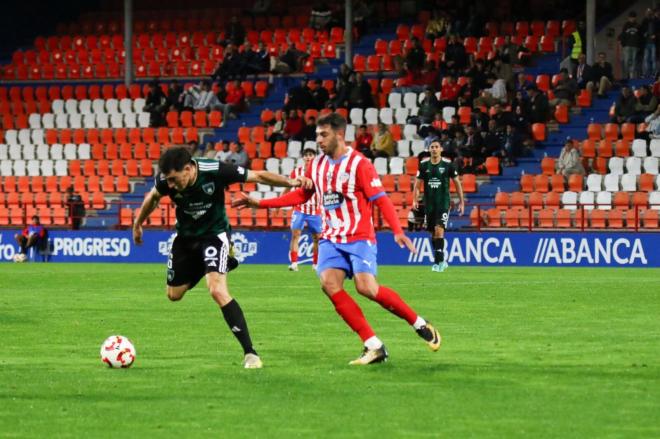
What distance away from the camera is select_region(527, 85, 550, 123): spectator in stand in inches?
1341

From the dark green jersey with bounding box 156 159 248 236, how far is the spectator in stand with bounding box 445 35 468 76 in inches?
1002

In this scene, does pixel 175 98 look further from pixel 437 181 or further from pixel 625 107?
pixel 437 181

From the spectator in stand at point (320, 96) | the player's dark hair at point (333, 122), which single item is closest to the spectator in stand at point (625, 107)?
the spectator in stand at point (320, 96)

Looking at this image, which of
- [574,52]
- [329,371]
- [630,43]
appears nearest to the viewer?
[329,371]

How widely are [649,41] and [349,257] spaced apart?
25.2m

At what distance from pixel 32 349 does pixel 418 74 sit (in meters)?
25.1

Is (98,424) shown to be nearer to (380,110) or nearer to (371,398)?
(371,398)

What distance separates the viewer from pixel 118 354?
11.1 m

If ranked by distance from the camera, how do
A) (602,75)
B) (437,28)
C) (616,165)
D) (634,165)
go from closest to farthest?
(634,165), (616,165), (602,75), (437,28)

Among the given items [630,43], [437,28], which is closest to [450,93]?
[437,28]

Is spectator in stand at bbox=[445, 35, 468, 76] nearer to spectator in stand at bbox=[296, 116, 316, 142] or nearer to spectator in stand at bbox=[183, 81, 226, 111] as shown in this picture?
spectator in stand at bbox=[296, 116, 316, 142]

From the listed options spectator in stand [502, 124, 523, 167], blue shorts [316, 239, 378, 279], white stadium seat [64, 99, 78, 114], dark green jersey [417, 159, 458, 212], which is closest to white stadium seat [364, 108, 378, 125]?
spectator in stand [502, 124, 523, 167]

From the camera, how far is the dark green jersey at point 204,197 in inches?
447

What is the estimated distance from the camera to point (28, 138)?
134ft
